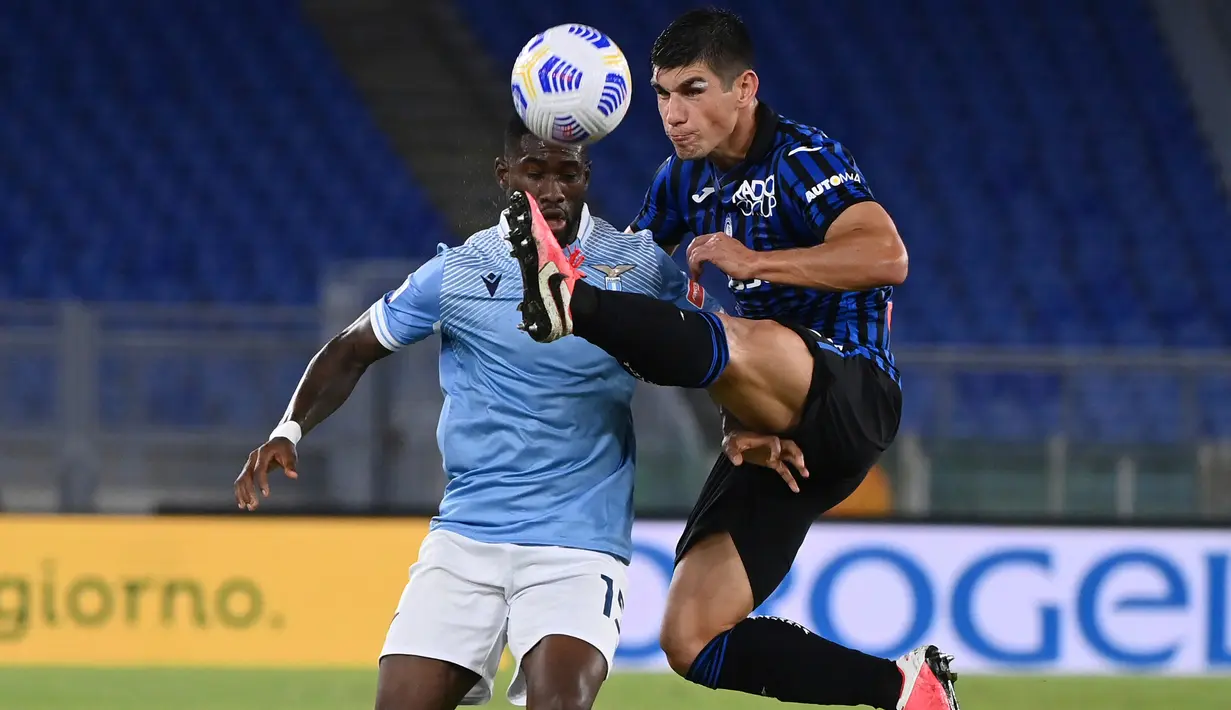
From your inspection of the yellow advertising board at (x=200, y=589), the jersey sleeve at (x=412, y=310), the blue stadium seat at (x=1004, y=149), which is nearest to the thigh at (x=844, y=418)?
the jersey sleeve at (x=412, y=310)

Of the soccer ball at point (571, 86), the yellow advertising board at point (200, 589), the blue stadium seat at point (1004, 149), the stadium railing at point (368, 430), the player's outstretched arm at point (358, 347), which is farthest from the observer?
the blue stadium seat at point (1004, 149)

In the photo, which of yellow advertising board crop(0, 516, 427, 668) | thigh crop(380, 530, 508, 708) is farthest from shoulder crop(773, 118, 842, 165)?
yellow advertising board crop(0, 516, 427, 668)

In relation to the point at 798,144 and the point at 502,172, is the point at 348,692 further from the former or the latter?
the point at 798,144

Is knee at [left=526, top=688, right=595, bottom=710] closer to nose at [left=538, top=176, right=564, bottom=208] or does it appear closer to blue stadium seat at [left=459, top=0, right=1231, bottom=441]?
nose at [left=538, top=176, right=564, bottom=208]

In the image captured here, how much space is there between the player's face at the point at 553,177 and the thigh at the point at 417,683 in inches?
40.6

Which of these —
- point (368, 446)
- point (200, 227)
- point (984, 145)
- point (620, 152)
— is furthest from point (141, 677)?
point (984, 145)

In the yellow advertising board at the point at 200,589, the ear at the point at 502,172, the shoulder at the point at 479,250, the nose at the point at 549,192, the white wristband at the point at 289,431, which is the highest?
the ear at the point at 502,172

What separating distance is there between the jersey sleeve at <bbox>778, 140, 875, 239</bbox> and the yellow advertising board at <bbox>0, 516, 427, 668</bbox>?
14.4 ft

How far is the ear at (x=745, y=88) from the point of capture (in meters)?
4.55

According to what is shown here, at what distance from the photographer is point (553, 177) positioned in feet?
13.8

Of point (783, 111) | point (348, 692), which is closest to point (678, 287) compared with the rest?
point (348, 692)

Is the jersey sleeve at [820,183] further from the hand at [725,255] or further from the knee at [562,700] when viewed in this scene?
the knee at [562,700]

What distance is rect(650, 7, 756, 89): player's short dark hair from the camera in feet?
14.7

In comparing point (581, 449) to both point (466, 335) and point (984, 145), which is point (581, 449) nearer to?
point (466, 335)
